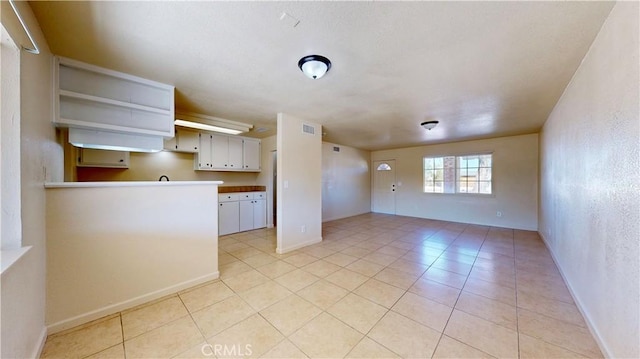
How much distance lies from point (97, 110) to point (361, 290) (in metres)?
3.36

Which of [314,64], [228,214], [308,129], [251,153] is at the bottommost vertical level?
[228,214]

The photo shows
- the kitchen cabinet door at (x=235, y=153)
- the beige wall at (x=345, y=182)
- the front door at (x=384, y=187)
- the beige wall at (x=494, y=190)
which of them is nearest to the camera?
the kitchen cabinet door at (x=235, y=153)

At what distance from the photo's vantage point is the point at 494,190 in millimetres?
5504

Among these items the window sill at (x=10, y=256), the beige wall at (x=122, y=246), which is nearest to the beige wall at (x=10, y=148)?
the window sill at (x=10, y=256)

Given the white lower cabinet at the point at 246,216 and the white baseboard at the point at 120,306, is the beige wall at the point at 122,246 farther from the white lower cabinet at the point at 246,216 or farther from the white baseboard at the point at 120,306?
the white lower cabinet at the point at 246,216

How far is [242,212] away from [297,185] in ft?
6.44

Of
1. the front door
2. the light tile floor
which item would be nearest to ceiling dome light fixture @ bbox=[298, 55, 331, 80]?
the light tile floor

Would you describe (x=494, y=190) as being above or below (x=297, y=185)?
below

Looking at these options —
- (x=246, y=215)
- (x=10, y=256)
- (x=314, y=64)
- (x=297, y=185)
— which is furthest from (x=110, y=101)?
(x=246, y=215)

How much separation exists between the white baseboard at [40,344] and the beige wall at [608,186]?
3605mm

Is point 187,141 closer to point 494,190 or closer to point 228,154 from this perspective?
point 228,154

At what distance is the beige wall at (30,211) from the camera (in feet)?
3.83

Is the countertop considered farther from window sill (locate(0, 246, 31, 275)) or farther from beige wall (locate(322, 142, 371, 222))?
window sill (locate(0, 246, 31, 275))

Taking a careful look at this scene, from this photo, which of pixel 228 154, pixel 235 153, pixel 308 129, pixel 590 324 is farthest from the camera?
pixel 235 153
